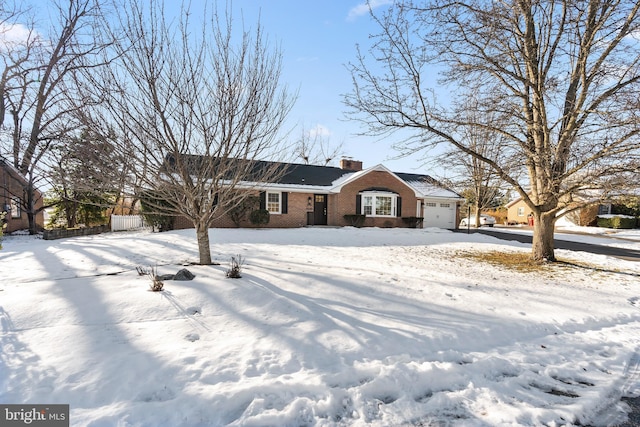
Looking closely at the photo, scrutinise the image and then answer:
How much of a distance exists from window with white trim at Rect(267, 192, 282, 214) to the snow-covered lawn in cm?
1237

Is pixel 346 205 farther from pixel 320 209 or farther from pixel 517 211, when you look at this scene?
pixel 517 211

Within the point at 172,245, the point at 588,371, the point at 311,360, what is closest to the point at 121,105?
the point at 311,360

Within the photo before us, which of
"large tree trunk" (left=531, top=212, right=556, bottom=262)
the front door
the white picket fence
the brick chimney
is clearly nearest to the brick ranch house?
the front door

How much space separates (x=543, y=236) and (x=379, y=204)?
1233 cm

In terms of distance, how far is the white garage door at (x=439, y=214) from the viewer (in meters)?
24.1

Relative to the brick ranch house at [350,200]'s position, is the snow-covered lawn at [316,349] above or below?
below

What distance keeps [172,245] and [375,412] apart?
9.93 metres

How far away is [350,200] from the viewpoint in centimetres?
2106

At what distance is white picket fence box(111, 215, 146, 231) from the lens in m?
18.7

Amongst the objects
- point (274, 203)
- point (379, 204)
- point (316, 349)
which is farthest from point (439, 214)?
point (316, 349)

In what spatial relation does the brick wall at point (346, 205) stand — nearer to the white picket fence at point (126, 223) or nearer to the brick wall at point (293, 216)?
the brick wall at point (293, 216)

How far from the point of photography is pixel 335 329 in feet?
13.5

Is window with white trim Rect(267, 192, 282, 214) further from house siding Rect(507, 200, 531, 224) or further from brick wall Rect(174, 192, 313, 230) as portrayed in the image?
house siding Rect(507, 200, 531, 224)

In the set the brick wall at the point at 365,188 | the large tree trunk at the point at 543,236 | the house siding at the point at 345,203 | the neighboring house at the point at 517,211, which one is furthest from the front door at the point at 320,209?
the neighboring house at the point at 517,211
